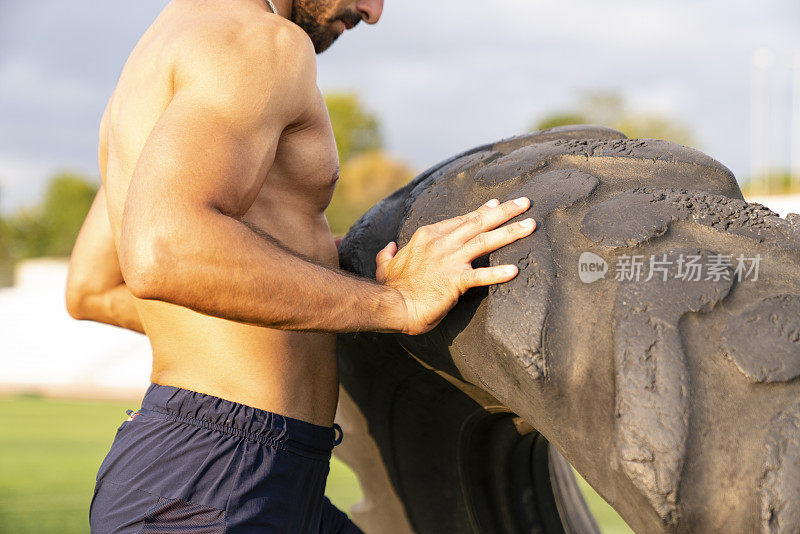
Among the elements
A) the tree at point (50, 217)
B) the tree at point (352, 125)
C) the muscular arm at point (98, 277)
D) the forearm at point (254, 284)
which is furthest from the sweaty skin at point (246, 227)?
the tree at point (50, 217)

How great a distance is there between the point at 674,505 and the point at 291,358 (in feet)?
2.73

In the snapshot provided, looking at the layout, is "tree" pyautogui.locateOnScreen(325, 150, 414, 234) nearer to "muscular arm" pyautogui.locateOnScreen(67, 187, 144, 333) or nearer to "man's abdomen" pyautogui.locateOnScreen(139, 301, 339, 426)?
"muscular arm" pyautogui.locateOnScreen(67, 187, 144, 333)

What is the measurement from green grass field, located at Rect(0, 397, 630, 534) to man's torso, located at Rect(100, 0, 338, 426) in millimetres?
3057

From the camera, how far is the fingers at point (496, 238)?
1.16m

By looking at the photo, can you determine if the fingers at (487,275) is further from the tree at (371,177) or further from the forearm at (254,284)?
the tree at (371,177)

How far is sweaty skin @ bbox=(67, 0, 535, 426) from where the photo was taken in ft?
3.84

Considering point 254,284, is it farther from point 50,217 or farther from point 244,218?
point 50,217

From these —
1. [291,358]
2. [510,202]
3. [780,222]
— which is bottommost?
[291,358]

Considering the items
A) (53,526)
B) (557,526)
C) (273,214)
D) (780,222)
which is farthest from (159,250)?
(53,526)

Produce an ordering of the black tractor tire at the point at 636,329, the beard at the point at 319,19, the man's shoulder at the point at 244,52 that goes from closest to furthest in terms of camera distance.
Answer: the black tractor tire at the point at 636,329
the man's shoulder at the point at 244,52
the beard at the point at 319,19

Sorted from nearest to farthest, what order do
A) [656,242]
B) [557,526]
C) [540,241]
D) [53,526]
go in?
[656,242] < [540,241] < [557,526] < [53,526]

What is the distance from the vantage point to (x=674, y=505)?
2.91ft

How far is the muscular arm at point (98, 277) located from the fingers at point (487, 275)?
120cm

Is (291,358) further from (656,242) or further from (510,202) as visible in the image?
(656,242)
